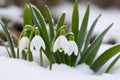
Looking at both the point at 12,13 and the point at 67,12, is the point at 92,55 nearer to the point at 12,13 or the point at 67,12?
the point at 12,13

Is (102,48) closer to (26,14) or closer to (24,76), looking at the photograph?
(26,14)

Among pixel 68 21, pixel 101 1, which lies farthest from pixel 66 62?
pixel 101 1

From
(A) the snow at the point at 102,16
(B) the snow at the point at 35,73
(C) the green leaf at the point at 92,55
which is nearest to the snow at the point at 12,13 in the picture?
(A) the snow at the point at 102,16

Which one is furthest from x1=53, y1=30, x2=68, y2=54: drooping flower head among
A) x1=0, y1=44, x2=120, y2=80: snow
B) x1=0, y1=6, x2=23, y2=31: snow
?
x1=0, y1=6, x2=23, y2=31: snow

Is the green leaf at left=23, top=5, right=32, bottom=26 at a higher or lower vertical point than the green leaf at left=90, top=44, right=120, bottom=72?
higher

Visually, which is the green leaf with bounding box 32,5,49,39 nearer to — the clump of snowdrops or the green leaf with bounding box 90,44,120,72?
the clump of snowdrops

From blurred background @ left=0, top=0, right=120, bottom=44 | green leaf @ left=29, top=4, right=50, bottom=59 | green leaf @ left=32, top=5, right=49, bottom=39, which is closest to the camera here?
green leaf @ left=29, top=4, right=50, bottom=59

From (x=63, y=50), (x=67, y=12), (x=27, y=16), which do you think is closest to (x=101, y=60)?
(x=63, y=50)

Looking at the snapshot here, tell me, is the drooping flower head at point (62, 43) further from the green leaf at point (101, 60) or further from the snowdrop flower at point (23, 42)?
the green leaf at point (101, 60)
